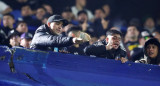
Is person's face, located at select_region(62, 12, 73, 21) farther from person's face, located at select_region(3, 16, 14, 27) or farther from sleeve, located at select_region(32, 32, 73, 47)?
sleeve, located at select_region(32, 32, 73, 47)

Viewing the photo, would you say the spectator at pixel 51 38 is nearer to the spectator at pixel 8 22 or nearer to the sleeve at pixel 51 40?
the sleeve at pixel 51 40

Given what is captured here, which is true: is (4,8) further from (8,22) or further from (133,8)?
(133,8)

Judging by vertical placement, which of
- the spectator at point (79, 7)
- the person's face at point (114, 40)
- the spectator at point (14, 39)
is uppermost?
the spectator at point (79, 7)

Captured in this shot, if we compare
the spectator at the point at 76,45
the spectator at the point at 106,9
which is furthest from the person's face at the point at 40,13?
the spectator at the point at 106,9

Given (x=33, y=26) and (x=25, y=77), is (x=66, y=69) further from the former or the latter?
(x=33, y=26)

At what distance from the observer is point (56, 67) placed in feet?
11.3

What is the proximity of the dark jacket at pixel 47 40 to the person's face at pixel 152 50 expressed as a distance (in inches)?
65.9

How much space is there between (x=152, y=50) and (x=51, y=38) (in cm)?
190

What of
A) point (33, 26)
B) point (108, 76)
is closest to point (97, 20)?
point (33, 26)

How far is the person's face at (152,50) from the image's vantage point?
4621 mm

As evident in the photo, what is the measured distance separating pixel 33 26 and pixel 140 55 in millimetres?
2654

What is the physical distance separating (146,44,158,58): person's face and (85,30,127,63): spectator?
0.70 metres

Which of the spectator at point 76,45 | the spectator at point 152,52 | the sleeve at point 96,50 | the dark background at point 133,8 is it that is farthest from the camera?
the dark background at point 133,8

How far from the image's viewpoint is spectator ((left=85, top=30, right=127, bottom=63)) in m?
3.97
